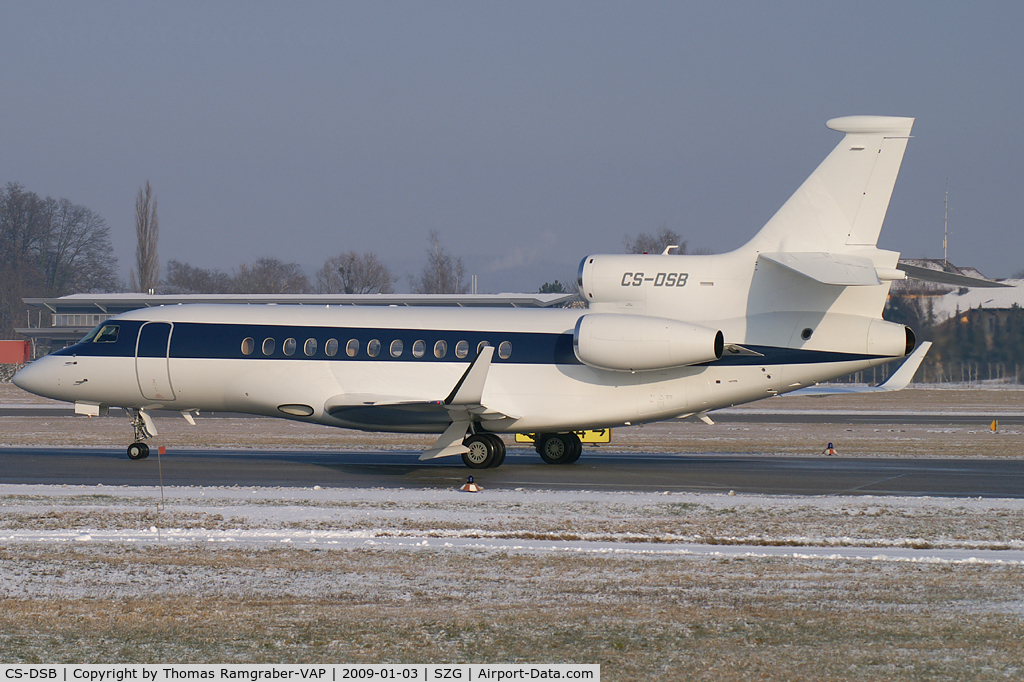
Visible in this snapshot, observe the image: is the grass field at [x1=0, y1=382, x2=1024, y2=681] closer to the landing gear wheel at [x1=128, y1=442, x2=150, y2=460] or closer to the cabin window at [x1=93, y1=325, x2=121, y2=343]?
the landing gear wheel at [x1=128, y1=442, x2=150, y2=460]

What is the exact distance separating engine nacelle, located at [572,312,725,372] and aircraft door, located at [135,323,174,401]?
30.8 ft

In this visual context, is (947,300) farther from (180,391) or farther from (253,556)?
(253,556)

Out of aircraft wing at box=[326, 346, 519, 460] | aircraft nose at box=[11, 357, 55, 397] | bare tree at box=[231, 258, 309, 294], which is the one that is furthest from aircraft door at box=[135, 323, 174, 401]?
bare tree at box=[231, 258, 309, 294]

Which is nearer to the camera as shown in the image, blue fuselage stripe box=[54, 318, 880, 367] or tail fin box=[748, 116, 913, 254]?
tail fin box=[748, 116, 913, 254]

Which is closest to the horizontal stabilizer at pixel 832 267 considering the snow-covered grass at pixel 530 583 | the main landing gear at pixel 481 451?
the snow-covered grass at pixel 530 583

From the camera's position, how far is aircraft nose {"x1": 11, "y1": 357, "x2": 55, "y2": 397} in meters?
22.9

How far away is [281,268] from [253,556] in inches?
4462

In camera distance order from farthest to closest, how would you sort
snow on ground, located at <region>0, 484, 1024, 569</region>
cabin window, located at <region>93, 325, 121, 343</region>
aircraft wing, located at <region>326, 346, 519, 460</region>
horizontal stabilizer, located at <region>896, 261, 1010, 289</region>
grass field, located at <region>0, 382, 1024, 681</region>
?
1. cabin window, located at <region>93, 325, 121, 343</region>
2. aircraft wing, located at <region>326, 346, 519, 460</region>
3. horizontal stabilizer, located at <region>896, 261, 1010, 289</region>
4. snow on ground, located at <region>0, 484, 1024, 569</region>
5. grass field, located at <region>0, 382, 1024, 681</region>

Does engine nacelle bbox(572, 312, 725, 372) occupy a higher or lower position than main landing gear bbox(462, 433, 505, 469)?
higher

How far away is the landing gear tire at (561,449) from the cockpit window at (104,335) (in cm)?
1026

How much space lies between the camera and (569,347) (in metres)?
20.8

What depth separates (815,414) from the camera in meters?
44.2

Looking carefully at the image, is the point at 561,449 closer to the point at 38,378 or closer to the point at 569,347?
the point at 569,347

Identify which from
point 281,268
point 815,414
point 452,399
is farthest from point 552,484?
point 281,268
